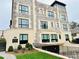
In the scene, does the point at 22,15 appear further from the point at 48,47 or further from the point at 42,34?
the point at 48,47

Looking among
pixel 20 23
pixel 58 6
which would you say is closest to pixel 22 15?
pixel 20 23

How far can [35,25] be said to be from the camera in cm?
2967

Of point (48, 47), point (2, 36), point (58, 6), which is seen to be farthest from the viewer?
point (58, 6)

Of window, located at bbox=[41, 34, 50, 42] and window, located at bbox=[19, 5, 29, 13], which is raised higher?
window, located at bbox=[19, 5, 29, 13]

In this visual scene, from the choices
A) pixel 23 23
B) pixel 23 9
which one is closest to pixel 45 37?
pixel 23 23

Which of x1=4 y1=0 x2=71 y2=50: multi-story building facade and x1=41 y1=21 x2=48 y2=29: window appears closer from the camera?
x1=4 y1=0 x2=71 y2=50: multi-story building facade

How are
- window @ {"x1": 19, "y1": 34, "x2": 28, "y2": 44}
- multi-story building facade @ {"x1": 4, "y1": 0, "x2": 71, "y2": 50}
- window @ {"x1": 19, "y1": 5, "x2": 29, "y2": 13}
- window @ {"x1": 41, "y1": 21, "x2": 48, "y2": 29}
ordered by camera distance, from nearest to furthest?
multi-story building facade @ {"x1": 4, "y1": 0, "x2": 71, "y2": 50}, window @ {"x1": 19, "y1": 34, "x2": 28, "y2": 44}, window @ {"x1": 19, "y1": 5, "x2": 29, "y2": 13}, window @ {"x1": 41, "y1": 21, "x2": 48, "y2": 29}

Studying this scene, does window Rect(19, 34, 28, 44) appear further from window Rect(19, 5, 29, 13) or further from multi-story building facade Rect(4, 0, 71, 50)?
window Rect(19, 5, 29, 13)

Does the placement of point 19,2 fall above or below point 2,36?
above

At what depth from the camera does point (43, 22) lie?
32.1 meters

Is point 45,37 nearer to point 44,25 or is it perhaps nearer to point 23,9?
point 44,25

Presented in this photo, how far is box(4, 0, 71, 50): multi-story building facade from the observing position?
26.1 metres

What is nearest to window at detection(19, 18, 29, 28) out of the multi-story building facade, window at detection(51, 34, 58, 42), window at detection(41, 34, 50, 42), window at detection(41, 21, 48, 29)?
the multi-story building facade

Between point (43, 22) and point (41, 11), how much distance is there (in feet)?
10.3
